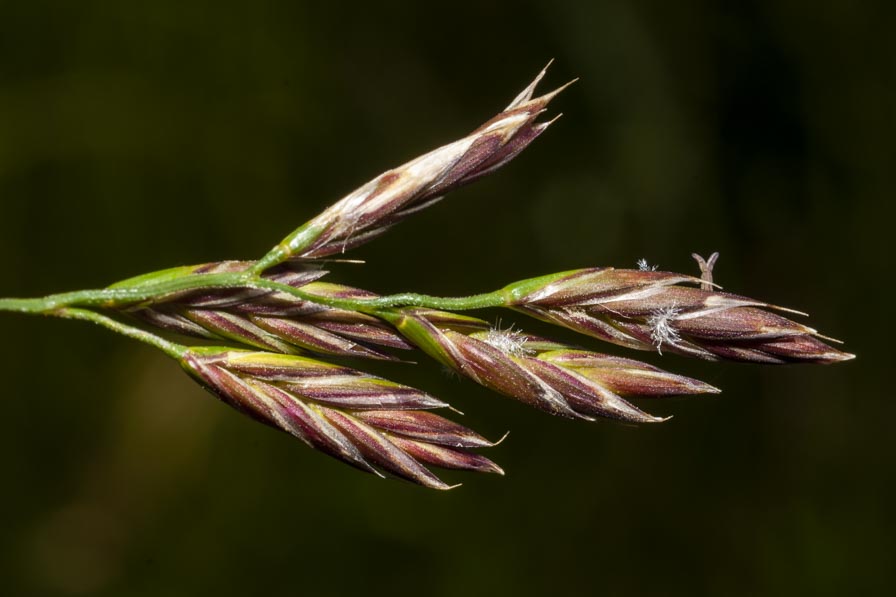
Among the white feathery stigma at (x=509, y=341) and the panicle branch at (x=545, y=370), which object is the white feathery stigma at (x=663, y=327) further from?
the white feathery stigma at (x=509, y=341)

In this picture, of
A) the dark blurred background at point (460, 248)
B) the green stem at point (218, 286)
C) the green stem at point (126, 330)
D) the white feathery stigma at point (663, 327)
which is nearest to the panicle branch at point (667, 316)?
the white feathery stigma at point (663, 327)

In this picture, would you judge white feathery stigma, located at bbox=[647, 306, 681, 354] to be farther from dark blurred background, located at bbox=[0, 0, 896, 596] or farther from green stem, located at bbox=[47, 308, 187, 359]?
dark blurred background, located at bbox=[0, 0, 896, 596]

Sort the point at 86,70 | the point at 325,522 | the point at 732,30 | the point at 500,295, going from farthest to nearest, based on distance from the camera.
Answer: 1. the point at 732,30
2. the point at 325,522
3. the point at 86,70
4. the point at 500,295

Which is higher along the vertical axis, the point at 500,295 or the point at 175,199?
the point at 175,199

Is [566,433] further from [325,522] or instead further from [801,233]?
[801,233]

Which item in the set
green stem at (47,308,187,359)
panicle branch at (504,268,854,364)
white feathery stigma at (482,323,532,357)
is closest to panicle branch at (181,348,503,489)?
green stem at (47,308,187,359)

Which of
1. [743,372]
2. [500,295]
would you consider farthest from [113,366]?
[743,372]
